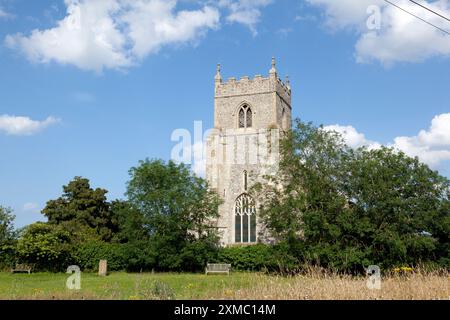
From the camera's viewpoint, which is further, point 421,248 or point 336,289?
point 421,248

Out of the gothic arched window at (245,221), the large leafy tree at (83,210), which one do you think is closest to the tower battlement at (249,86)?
the gothic arched window at (245,221)

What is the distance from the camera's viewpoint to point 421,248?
23.7 m

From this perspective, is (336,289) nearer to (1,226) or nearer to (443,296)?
(443,296)

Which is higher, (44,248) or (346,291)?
(44,248)

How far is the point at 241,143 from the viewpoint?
38344 millimetres

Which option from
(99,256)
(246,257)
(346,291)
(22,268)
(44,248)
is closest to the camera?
(346,291)

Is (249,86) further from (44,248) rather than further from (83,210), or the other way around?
(44,248)

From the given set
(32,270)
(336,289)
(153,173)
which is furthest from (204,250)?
(336,289)

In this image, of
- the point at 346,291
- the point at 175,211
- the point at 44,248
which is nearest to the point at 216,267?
the point at 175,211

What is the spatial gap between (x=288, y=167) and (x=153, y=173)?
9.31 metres

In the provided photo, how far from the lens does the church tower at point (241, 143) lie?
36344 mm

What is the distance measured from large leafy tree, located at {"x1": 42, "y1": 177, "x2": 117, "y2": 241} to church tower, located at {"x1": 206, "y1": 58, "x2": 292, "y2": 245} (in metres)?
9.36

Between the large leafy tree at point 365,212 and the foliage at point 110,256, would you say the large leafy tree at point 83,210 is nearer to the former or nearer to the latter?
the foliage at point 110,256

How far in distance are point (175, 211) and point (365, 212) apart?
11.7 m
